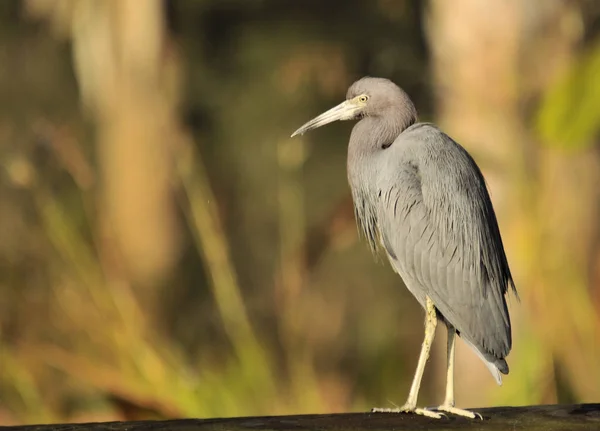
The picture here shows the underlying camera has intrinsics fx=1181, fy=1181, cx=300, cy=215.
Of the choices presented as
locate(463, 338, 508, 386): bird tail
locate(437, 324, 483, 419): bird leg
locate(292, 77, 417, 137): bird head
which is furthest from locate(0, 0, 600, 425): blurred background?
locate(292, 77, 417, 137): bird head

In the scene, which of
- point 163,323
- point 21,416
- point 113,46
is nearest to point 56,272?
point 163,323

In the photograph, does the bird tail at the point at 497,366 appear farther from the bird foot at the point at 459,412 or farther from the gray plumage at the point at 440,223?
the bird foot at the point at 459,412

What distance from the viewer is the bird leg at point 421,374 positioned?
361 centimetres

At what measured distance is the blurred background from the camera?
19.1 feet

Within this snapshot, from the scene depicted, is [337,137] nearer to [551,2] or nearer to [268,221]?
[268,221]

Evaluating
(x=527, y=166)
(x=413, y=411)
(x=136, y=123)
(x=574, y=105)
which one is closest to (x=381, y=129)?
(x=413, y=411)

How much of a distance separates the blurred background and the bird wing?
0.60 metres

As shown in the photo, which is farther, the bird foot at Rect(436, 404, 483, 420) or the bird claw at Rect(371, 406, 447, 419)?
the bird claw at Rect(371, 406, 447, 419)

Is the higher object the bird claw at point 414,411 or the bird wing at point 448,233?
the bird wing at point 448,233

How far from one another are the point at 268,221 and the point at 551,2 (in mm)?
7644

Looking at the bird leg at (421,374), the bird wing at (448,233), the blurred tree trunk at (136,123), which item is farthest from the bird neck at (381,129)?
the blurred tree trunk at (136,123)

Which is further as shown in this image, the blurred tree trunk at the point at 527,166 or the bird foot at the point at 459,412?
the blurred tree trunk at the point at 527,166

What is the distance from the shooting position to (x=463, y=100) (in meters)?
7.30

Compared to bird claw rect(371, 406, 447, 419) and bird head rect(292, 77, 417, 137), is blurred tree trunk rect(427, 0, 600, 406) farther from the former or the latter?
bird claw rect(371, 406, 447, 419)
